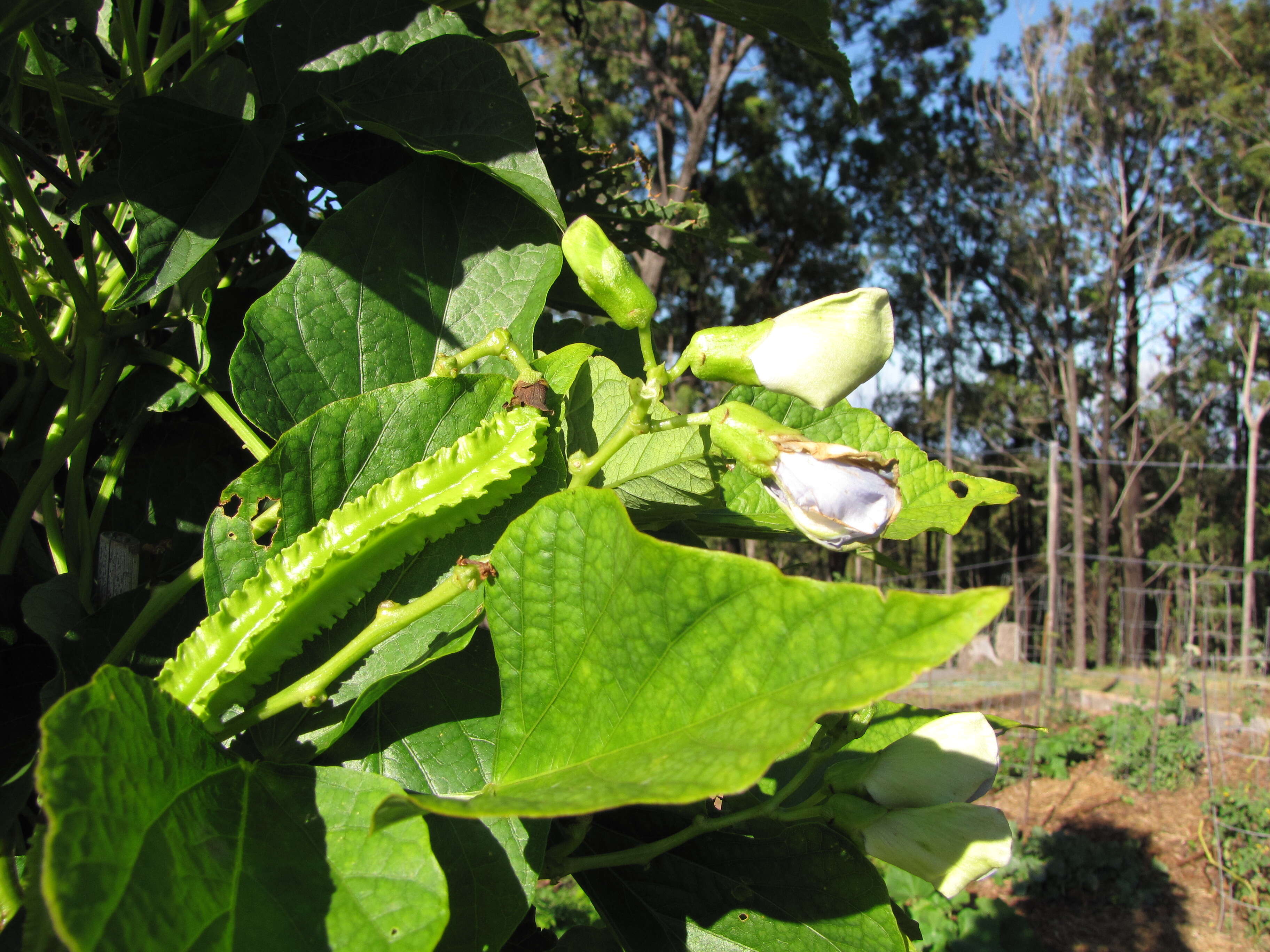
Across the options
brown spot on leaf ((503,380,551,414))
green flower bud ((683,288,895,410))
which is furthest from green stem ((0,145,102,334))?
green flower bud ((683,288,895,410))

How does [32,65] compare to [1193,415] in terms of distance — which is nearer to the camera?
[32,65]

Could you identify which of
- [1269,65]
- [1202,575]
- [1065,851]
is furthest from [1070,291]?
[1065,851]

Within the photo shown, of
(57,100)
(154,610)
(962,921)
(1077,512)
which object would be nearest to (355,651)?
(154,610)

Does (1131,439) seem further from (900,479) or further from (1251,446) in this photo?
(900,479)

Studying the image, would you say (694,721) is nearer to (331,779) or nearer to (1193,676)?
(331,779)

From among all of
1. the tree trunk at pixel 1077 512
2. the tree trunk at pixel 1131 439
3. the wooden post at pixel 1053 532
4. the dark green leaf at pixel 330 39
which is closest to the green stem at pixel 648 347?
the dark green leaf at pixel 330 39

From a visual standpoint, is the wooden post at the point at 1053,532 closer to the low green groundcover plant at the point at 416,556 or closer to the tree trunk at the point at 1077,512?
the tree trunk at the point at 1077,512

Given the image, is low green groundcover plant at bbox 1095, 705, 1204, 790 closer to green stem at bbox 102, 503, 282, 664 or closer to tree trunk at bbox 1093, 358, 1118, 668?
tree trunk at bbox 1093, 358, 1118, 668
